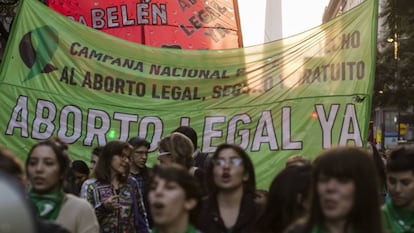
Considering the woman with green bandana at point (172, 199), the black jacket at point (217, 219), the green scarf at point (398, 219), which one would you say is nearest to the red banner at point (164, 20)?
the black jacket at point (217, 219)

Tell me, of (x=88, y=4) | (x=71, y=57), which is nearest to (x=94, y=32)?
(x=71, y=57)

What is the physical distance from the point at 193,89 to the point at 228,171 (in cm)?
398

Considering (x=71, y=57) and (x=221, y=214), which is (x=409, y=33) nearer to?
(x=71, y=57)

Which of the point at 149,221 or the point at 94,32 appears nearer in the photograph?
the point at 149,221

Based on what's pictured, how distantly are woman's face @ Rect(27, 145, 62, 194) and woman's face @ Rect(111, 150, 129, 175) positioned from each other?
1910 mm

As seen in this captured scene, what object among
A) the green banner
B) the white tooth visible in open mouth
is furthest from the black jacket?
the green banner

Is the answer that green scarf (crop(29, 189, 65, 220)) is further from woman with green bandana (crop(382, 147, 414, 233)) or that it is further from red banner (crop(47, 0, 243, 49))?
red banner (crop(47, 0, 243, 49))

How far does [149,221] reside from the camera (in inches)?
307

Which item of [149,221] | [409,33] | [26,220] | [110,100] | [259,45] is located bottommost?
[149,221]

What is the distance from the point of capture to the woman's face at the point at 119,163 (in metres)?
6.90

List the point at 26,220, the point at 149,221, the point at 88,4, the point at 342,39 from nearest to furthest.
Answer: the point at 26,220 → the point at 149,221 → the point at 342,39 → the point at 88,4

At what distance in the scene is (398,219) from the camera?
4863 millimetres

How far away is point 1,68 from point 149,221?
95.5 inches

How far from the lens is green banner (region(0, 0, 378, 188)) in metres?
8.71
